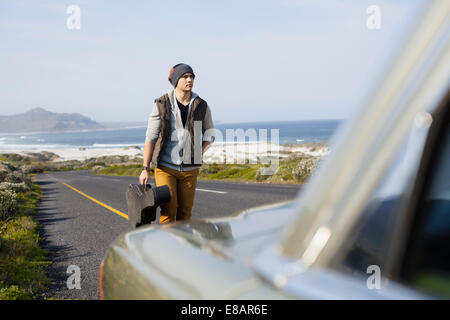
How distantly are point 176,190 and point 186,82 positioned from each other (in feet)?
3.66

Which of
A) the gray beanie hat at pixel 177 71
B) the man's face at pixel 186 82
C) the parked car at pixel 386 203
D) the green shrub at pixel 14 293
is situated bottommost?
the green shrub at pixel 14 293

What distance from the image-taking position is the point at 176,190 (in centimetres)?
425

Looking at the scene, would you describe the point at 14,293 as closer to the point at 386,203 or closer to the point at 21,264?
the point at 21,264

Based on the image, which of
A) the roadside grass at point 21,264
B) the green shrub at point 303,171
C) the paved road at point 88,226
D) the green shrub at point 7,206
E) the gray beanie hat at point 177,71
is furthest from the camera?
the green shrub at point 303,171

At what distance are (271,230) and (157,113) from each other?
113 inches

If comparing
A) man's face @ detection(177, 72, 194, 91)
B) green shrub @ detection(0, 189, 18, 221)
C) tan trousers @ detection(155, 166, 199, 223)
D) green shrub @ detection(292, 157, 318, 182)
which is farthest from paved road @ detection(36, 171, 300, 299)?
green shrub @ detection(292, 157, 318, 182)

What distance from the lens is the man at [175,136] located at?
13.3 feet

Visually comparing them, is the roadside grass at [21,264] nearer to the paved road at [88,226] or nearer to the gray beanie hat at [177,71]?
the paved road at [88,226]

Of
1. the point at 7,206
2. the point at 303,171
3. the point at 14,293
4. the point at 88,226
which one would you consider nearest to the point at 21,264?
the point at 14,293

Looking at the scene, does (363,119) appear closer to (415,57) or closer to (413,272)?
(415,57)

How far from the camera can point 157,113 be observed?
13.4ft

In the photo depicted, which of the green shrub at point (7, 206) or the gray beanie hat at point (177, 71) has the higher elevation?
the gray beanie hat at point (177, 71)

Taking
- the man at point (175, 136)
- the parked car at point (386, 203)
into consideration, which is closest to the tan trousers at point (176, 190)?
the man at point (175, 136)
